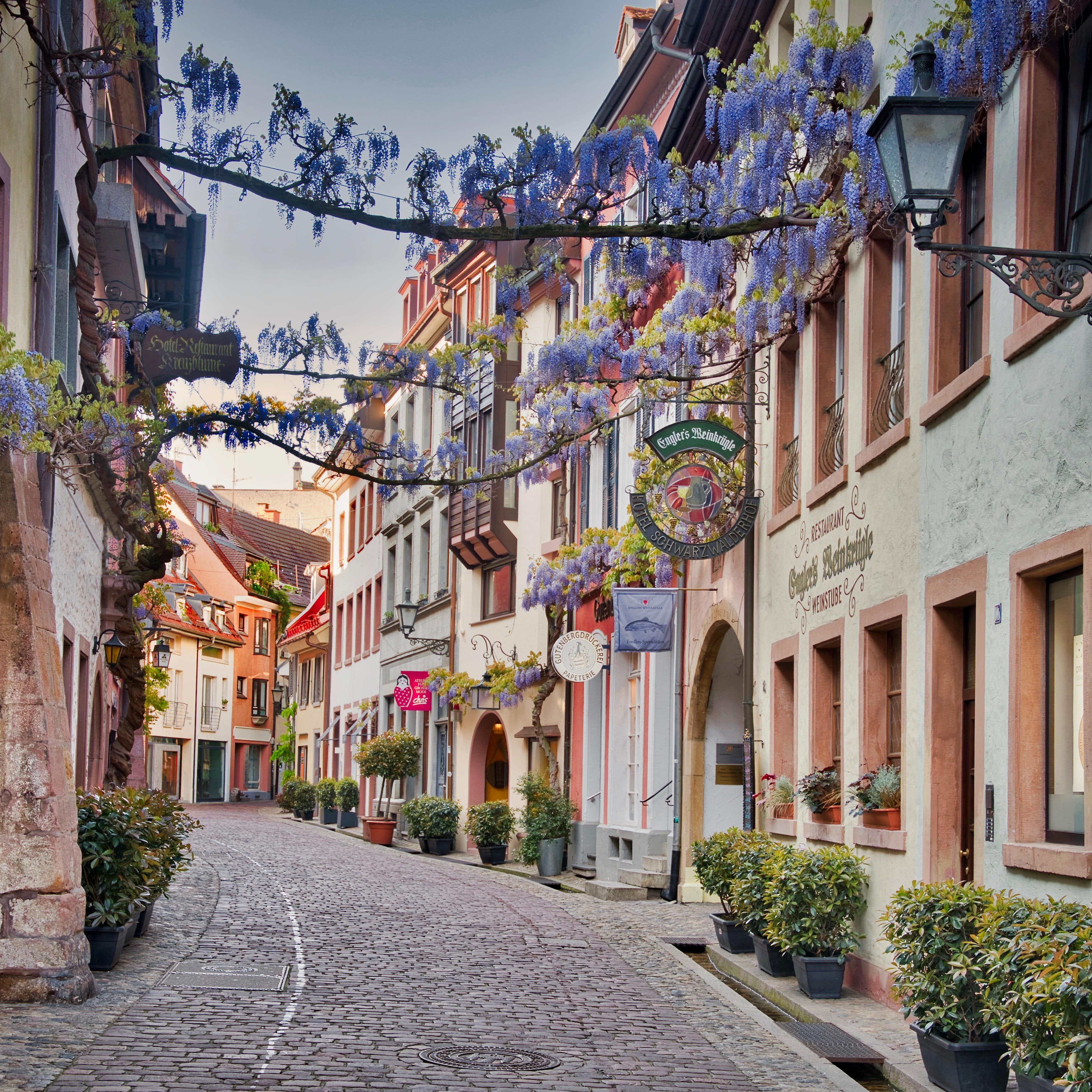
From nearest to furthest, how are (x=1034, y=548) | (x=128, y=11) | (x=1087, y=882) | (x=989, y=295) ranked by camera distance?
(x=1087, y=882) < (x=1034, y=548) < (x=989, y=295) < (x=128, y=11)

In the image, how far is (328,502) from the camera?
82.9m

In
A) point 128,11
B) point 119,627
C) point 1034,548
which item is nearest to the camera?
point 1034,548

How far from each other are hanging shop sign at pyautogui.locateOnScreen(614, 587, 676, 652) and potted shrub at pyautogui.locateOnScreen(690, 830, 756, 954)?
4921 mm

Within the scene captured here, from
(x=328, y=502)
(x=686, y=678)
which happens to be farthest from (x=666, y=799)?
(x=328, y=502)

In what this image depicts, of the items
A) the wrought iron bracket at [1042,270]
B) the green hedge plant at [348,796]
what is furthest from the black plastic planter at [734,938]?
the green hedge plant at [348,796]

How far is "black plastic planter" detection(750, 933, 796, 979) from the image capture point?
40.5 ft

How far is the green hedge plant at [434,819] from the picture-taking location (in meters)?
29.6

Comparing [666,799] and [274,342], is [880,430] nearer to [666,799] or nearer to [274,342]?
[274,342]

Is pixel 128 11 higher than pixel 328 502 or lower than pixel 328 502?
lower

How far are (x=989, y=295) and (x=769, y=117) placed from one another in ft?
14.7

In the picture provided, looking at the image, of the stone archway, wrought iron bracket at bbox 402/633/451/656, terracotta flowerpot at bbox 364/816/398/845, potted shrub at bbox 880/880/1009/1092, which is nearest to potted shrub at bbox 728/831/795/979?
potted shrub at bbox 880/880/1009/1092

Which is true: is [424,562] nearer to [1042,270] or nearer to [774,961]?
[774,961]

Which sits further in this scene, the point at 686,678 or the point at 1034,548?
the point at 686,678

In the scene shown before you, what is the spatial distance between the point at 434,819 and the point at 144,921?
16.1 m
